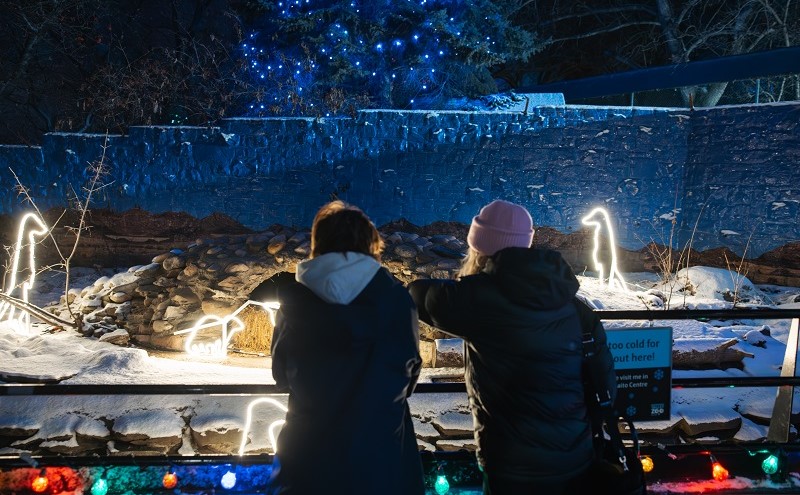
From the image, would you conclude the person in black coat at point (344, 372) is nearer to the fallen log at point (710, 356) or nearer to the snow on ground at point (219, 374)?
the snow on ground at point (219, 374)

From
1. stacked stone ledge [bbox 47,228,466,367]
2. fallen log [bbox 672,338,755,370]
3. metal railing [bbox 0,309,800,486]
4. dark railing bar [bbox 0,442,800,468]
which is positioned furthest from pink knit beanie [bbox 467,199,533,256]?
stacked stone ledge [bbox 47,228,466,367]

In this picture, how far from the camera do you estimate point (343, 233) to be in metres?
2.17

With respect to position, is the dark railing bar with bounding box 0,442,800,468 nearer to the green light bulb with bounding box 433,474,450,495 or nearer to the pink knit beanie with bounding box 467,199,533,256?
the green light bulb with bounding box 433,474,450,495

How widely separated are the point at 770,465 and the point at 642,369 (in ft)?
3.14

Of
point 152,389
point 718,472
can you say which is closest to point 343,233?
point 152,389

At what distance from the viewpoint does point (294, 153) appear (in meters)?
11.9

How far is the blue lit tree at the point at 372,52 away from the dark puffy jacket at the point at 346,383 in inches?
408

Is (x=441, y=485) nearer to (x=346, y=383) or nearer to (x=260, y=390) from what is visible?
(x=260, y=390)

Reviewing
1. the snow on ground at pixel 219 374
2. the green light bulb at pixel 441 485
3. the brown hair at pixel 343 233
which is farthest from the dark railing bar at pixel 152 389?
the snow on ground at pixel 219 374

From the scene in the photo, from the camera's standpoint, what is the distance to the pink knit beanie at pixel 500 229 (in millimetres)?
2389

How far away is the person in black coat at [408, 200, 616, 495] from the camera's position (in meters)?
2.18

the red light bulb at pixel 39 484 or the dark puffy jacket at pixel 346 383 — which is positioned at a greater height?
the dark puffy jacket at pixel 346 383

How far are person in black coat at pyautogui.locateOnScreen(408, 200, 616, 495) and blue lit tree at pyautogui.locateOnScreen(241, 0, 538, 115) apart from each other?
10.2 metres

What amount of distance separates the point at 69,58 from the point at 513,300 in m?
18.3
